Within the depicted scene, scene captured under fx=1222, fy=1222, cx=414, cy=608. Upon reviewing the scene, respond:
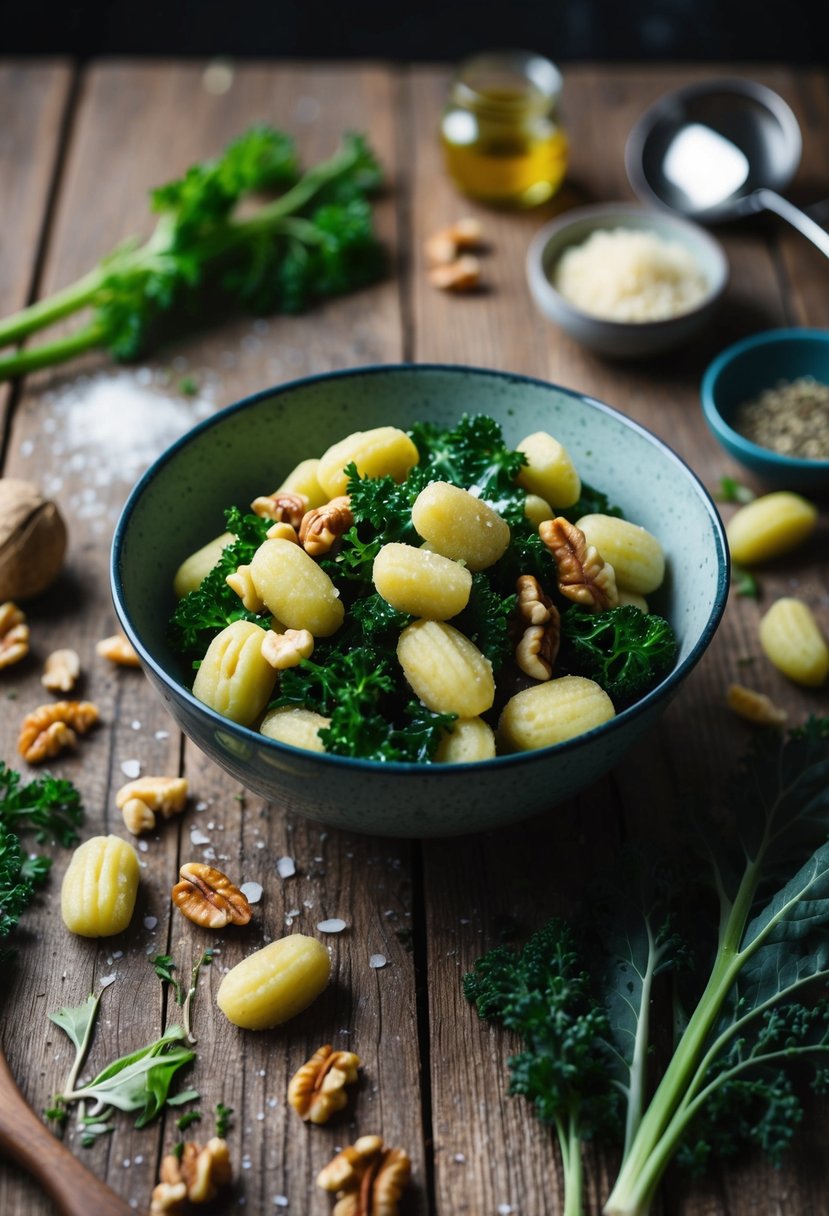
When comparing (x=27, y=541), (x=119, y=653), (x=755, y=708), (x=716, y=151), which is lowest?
(x=755, y=708)

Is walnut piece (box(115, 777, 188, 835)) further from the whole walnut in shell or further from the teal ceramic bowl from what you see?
the whole walnut in shell

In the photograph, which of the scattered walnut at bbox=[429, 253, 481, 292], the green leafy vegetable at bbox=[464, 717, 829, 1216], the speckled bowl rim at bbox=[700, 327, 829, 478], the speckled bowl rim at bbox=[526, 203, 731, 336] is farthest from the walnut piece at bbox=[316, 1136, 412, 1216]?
the scattered walnut at bbox=[429, 253, 481, 292]

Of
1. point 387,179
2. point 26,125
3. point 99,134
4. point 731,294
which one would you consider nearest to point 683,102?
point 731,294

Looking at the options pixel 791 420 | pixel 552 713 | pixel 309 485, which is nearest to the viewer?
pixel 552 713

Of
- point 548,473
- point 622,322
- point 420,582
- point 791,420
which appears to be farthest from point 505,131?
point 420,582

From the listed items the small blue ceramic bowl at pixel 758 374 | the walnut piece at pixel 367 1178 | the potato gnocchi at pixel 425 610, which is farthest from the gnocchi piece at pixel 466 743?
the small blue ceramic bowl at pixel 758 374

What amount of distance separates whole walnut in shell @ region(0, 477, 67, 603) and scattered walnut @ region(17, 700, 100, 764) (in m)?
0.18

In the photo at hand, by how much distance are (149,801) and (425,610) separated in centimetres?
40

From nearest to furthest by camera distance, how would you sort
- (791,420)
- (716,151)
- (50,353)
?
(791,420) < (50,353) < (716,151)

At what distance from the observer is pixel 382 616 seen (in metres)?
1.12

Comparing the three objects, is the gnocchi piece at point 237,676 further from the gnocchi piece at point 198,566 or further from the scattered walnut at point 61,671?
the scattered walnut at point 61,671

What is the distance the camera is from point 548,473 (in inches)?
49.8

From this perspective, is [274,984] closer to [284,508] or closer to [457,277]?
[284,508]

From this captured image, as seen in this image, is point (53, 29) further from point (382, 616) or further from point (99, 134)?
point (382, 616)
